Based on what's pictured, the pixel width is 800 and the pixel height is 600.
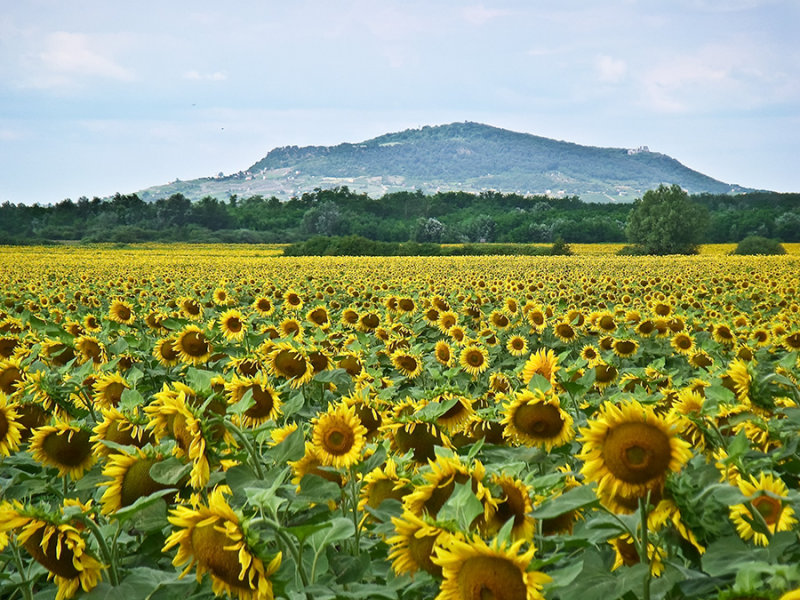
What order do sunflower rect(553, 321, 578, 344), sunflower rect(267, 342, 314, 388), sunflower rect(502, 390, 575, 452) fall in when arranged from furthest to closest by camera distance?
1. sunflower rect(553, 321, 578, 344)
2. sunflower rect(267, 342, 314, 388)
3. sunflower rect(502, 390, 575, 452)

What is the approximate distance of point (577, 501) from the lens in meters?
1.45

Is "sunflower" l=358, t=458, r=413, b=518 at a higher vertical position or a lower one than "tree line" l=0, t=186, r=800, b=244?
lower

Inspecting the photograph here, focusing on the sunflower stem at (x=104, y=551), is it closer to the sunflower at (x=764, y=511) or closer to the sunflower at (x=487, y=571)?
the sunflower at (x=487, y=571)

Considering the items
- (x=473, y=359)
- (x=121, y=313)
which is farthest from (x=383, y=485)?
(x=121, y=313)

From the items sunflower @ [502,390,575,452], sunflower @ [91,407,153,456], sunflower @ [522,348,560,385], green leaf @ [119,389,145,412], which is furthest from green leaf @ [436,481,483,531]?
sunflower @ [522,348,560,385]

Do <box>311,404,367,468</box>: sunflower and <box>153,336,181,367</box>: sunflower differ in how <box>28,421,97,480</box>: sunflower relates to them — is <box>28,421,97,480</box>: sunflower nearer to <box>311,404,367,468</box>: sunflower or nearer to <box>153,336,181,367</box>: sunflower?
<box>311,404,367,468</box>: sunflower

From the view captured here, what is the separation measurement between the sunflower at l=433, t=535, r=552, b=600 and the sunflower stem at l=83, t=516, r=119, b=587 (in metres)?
0.78

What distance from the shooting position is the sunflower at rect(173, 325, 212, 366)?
4.62 metres

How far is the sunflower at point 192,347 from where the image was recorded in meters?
4.62

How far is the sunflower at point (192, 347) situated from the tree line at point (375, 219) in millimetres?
70713

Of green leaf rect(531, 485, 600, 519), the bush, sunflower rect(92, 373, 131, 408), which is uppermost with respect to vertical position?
green leaf rect(531, 485, 600, 519)

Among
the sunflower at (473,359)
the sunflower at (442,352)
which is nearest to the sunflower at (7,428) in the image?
the sunflower at (473,359)

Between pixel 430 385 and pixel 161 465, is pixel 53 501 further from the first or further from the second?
pixel 430 385

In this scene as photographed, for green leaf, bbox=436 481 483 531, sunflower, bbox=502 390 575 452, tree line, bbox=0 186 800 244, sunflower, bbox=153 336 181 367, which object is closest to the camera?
green leaf, bbox=436 481 483 531
